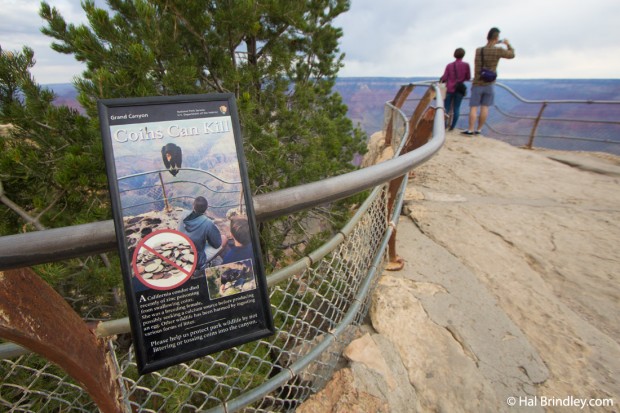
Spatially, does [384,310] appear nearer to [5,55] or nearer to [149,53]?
[149,53]

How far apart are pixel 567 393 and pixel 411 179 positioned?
2813mm

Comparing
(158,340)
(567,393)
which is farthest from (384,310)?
(158,340)

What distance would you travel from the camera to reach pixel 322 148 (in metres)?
5.27

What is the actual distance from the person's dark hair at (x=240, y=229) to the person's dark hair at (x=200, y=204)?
0.24 feet

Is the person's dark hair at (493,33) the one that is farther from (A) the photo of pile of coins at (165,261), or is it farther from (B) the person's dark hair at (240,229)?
(A) the photo of pile of coins at (165,261)

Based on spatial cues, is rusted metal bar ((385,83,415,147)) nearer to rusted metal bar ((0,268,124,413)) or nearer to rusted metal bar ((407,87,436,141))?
rusted metal bar ((407,87,436,141))

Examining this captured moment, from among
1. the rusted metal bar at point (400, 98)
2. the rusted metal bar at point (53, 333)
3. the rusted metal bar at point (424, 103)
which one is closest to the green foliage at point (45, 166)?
the rusted metal bar at point (53, 333)

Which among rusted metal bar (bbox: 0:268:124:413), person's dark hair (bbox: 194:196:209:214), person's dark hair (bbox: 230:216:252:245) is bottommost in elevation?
rusted metal bar (bbox: 0:268:124:413)

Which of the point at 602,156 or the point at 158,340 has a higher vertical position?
the point at 158,340

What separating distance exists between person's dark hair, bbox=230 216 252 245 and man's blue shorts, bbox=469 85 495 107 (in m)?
6.17

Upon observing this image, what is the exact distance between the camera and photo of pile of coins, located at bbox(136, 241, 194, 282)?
0.76m

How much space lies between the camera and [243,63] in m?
4.30

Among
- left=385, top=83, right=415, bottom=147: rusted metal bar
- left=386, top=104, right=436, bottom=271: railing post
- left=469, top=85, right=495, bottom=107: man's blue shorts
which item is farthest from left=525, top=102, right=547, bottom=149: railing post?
left=386, top=104, right=436, bottom=271: railing post

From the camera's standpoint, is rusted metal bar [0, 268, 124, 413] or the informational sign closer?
rusted metal bar [0, 268, 124, 413]
